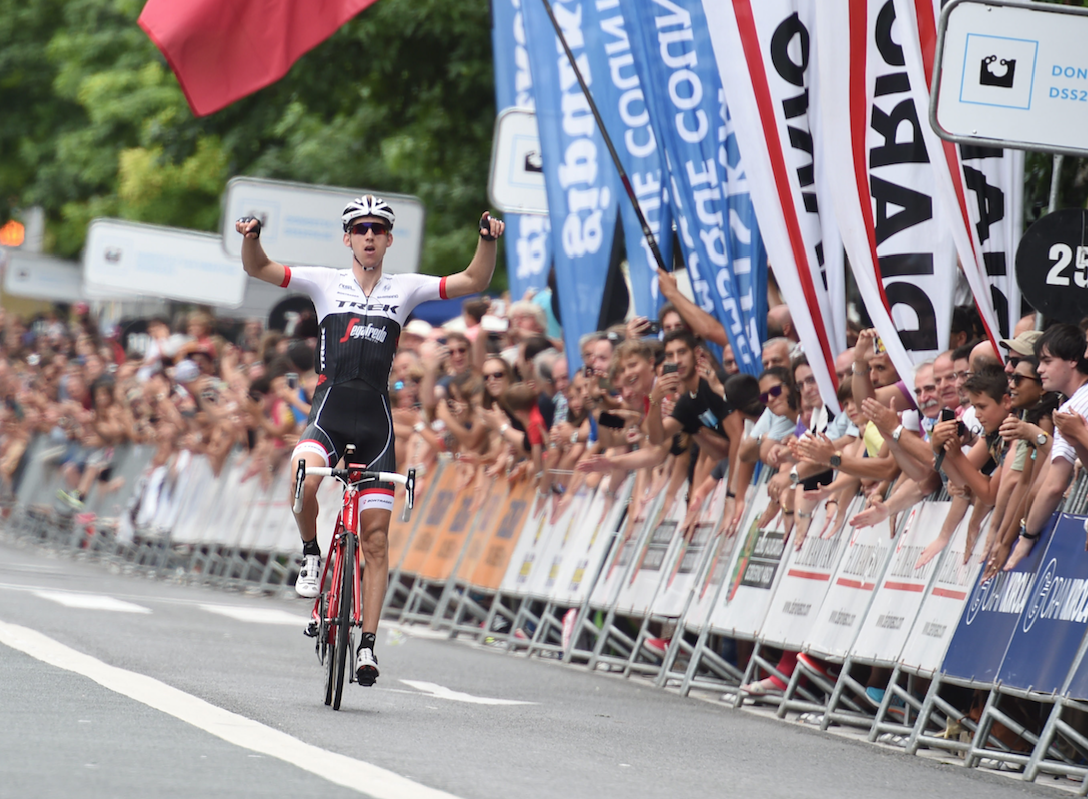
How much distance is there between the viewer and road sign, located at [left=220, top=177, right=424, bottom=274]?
23.1 metres

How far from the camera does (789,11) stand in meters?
13.5

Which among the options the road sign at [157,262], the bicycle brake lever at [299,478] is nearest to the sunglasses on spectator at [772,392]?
the bicycle brake lever at [299,478]

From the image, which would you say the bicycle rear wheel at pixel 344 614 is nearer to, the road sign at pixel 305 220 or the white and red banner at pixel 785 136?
the white and red banner at pixel 785 136

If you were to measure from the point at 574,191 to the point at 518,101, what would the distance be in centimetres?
330

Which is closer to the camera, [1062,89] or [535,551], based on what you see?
[1062,89]

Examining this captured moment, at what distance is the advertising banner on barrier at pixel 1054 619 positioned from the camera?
9805 mm

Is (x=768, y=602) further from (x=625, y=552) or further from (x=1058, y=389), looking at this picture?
(x=1058, y=389)

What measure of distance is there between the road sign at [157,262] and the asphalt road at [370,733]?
12.2 m

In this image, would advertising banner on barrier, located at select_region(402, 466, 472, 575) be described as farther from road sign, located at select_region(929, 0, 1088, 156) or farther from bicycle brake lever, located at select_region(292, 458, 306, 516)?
road sign, located at select_region(929, 0, 1088, 156)

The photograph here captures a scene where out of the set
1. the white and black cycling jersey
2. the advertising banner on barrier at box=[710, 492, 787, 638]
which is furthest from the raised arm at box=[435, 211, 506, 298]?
the advertising banner on barrier at box=[710, 492, 787, 638]

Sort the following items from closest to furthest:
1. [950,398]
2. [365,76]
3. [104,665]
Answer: [104,665]
[950,398]
[365,76]

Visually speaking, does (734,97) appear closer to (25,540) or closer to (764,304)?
(764,304)

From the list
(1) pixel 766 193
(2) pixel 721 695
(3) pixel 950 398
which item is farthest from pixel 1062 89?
(2) pixel 721 695

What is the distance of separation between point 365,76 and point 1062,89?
16161mm
